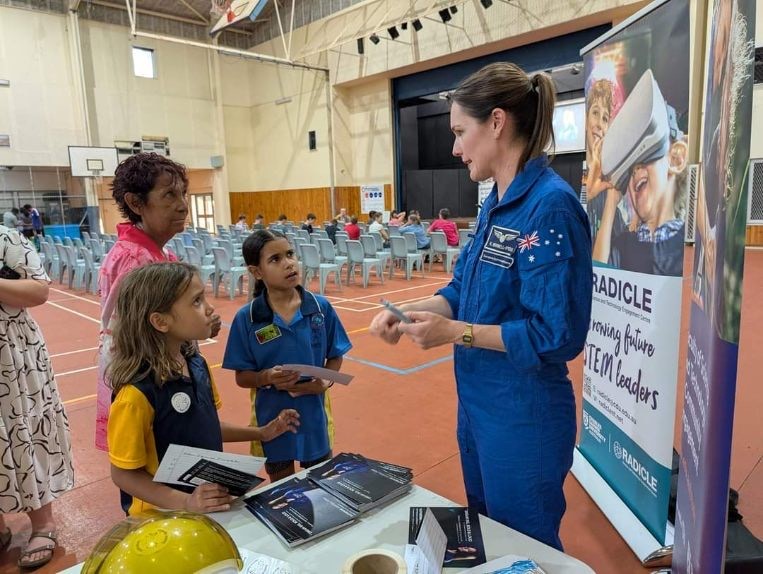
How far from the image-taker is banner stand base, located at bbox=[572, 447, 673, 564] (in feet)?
6.69

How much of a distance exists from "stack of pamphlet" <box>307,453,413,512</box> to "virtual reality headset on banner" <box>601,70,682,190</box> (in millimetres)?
1418

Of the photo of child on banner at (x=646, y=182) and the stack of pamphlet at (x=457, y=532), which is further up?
the photo of child on banner at (x=646, y=182)

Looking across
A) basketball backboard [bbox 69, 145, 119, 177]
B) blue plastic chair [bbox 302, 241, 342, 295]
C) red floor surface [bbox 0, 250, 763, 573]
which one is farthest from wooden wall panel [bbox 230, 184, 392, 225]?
red floor surface [bbox 0, 250, 763, 573]

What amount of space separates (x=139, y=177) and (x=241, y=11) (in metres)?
13.5

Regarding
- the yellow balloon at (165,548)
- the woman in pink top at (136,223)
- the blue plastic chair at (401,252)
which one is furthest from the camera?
the blue plastic chair at (401,252)

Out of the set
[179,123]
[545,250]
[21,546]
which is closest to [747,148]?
[545,250]

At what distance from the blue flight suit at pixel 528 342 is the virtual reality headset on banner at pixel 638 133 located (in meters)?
0.84

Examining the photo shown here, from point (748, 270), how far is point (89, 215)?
18.7m

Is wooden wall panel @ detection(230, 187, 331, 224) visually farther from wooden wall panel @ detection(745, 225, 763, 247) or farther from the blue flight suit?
the blue flight suit

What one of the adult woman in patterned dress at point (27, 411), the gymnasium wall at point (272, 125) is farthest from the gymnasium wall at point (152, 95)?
the adult woman in patterned dress at point (27, 411)

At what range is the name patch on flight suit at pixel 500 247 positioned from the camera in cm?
118

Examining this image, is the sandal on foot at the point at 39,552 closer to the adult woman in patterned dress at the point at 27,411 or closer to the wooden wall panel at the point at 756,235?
the adult woman in patterned dress at the point at 27,411

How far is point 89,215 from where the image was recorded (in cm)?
1788

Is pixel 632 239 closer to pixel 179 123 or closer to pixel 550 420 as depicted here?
pixel 550 420
